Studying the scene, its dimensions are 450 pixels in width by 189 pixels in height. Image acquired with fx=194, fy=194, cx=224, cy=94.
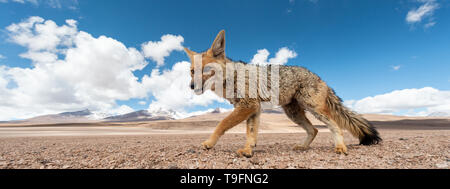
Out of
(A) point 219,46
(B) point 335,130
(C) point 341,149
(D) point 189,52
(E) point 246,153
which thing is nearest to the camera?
(E) point 246,153

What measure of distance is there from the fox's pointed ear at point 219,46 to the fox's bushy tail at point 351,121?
2.81 m

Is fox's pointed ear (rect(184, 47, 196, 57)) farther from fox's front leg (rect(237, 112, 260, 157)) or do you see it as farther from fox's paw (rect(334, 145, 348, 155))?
fox's paw (rect(334, 145, 348, 155))

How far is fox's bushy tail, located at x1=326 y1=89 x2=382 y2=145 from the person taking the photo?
15.4 feet

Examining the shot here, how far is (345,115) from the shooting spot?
473 cm

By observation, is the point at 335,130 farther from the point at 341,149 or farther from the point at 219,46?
the point at 219,46

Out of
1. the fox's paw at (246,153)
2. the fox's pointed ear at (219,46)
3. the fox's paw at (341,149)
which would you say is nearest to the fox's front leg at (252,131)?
the fox's paw at (246,153)

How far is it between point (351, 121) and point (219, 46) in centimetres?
367

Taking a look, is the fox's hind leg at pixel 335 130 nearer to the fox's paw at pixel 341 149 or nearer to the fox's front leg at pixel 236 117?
the fox's paw at pixel 341 149

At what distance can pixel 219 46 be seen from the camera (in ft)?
12.8

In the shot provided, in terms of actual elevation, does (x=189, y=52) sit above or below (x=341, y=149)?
above

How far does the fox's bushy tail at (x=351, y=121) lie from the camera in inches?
185

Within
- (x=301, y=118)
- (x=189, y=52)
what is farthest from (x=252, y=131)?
(x=189, y=52)
